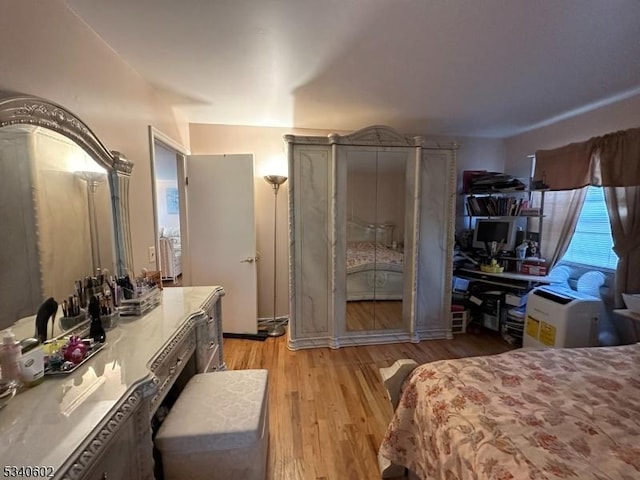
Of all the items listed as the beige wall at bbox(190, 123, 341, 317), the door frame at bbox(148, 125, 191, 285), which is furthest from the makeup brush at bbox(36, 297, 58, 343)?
the beige wall at bbox(190, 123, 341, 317)

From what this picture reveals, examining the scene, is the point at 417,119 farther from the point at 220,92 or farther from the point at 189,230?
the point at 189,230

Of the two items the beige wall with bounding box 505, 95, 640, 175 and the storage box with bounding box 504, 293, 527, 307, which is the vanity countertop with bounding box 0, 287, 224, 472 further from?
the beige wall with bounding box 505, 95, 640, 175

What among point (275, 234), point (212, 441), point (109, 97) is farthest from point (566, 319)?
point (109, 97)

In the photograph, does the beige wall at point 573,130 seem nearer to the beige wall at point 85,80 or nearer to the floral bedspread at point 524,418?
the floral bedspread at point 524,418

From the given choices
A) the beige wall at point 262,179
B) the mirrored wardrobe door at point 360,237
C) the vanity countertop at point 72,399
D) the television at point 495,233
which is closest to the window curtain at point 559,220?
the television at point 495,233

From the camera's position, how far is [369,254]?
114 inches

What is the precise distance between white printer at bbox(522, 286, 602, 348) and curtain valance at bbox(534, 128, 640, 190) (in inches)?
38.9

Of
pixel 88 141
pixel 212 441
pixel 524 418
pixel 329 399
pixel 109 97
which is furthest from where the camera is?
pixel 329 399

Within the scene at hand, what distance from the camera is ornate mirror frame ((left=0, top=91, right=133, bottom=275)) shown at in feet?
3.21

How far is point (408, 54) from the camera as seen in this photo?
5.64ft

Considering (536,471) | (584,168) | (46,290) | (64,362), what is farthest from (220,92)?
(584,168)

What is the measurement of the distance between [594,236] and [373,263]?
208 cm

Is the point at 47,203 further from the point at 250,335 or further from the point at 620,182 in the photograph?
the point at 620,182

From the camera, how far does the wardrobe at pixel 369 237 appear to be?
8.96 feet
